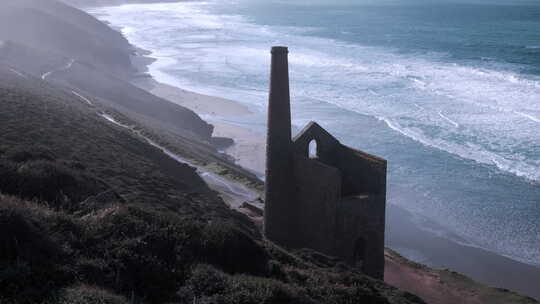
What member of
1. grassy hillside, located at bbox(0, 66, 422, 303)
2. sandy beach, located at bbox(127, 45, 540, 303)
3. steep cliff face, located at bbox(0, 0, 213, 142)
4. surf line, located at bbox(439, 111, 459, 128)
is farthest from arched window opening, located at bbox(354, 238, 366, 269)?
surf line, located at bbox(439, 111, 459, 128)

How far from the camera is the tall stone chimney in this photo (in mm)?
15883

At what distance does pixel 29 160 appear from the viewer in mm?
14203

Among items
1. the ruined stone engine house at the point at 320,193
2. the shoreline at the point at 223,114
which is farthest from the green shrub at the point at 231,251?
the shoreline at the point at 223,114

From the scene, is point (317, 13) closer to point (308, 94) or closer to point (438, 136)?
point (308, 94)

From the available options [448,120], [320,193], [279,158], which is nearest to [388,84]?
[448,120]

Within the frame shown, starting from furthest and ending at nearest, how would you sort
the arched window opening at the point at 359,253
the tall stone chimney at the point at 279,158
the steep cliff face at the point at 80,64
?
the steep cliff face at the point at 80,64 < the arched window opening at the point at 359,253 < the tall stone chimney at the point at 279,158

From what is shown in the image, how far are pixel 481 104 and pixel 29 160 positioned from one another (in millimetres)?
34608

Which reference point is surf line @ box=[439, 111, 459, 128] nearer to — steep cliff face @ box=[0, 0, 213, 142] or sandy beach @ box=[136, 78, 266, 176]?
sandy beach @ box=[136, 78, 266, 176]

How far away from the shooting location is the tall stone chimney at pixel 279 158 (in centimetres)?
1588

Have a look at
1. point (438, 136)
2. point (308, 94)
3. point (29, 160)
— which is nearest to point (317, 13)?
point (308, 94)

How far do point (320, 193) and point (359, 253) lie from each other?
198 cm

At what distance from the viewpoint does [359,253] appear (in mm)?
16219

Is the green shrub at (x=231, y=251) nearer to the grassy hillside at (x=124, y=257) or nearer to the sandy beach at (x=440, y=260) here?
the grassy hillside at (x=124, y=257)

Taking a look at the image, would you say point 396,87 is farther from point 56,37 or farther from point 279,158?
point 279,158
